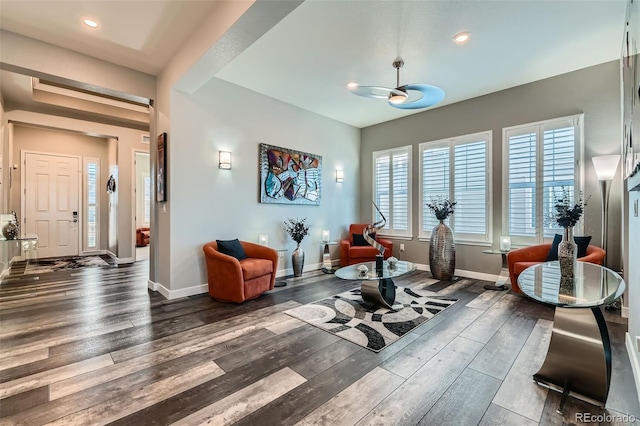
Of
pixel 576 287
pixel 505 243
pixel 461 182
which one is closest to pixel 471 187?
pixel 461 182

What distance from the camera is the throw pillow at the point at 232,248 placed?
397cm

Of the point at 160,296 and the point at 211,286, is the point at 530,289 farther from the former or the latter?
the point at 160,296

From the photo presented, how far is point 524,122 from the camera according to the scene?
4.41 m

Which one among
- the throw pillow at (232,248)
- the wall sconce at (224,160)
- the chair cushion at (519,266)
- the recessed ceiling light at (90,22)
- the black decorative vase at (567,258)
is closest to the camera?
the black decorative vase at (567,258)

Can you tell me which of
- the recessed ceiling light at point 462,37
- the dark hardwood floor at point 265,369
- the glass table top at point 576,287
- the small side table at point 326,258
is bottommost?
the dark hardwood floor at point 265,369

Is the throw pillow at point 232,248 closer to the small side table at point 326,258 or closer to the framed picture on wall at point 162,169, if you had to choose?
the framed picture on wall at point 162,169

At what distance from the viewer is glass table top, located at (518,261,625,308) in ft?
4.85

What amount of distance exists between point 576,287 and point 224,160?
13.8 feet

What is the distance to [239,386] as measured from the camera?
6.26ft

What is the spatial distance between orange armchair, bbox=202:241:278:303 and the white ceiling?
8.65ft

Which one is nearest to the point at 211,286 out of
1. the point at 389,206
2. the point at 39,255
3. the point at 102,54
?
the point at 102,54

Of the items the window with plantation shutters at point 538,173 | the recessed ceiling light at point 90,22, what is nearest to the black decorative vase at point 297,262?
the window with plantation shutters at point 538,173

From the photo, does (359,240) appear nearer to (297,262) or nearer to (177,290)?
(297,262)

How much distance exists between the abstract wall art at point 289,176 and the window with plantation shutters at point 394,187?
4.92 ft
